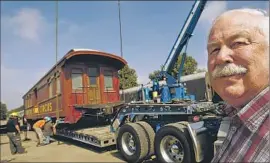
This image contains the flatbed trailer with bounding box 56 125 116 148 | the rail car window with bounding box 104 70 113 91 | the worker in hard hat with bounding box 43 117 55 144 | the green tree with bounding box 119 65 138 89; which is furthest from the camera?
the green tree with bounding box 119 65 138 89

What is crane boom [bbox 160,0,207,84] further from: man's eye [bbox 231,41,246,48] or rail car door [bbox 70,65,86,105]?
man's eye [bbox 231,41,246,48]

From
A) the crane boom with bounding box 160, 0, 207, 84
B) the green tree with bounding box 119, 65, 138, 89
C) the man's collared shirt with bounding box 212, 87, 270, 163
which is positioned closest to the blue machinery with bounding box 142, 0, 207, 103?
the crane boom with bounding box 160, 0, 207, 84

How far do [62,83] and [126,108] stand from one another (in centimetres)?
377

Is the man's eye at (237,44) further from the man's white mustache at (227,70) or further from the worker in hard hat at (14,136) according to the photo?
the worker in hard hat at (14,136)

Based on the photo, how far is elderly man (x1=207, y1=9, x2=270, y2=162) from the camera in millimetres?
835

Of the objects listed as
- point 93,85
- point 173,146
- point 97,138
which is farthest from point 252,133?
point 93,85

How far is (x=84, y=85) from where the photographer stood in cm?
1159

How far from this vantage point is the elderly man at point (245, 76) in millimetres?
835

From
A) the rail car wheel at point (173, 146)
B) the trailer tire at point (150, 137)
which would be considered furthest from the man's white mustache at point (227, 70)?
the trailer tire at point (150, 137)

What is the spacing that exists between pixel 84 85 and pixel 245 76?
11.0 metres

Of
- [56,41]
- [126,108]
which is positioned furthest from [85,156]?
[56,41]

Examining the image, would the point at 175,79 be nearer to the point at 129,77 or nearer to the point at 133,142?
the point at 133,142

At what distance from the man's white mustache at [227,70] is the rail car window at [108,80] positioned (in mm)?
11407

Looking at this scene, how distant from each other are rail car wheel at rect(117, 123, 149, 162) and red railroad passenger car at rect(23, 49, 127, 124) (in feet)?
11.2
